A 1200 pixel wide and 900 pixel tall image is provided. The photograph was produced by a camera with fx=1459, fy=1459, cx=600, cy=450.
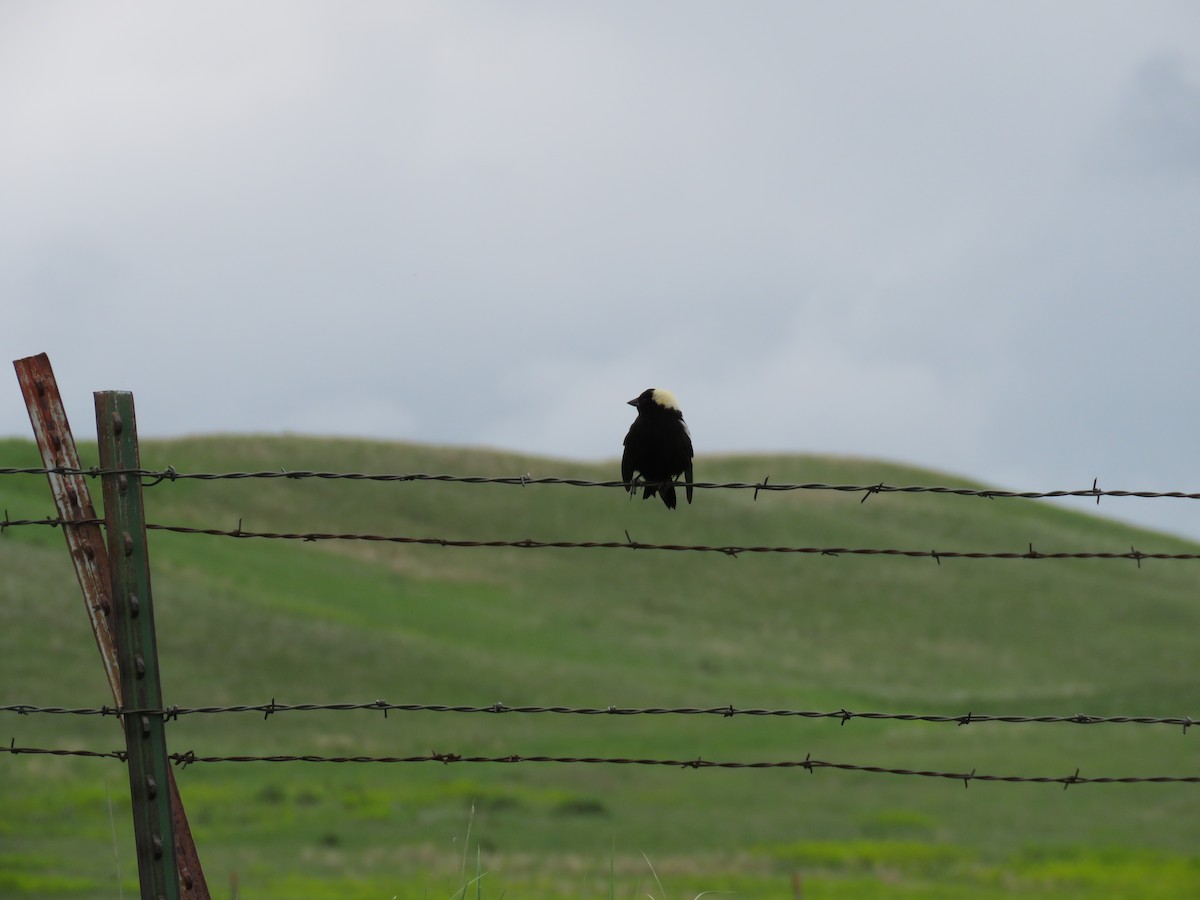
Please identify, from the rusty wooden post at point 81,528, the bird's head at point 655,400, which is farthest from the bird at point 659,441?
the rusty wooden post at point 81,528

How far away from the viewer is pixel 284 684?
4262 cm

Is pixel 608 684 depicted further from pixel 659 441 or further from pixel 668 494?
pixel 659 441

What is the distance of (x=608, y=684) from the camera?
1802 inches

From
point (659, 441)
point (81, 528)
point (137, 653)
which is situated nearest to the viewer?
point (137, 653)

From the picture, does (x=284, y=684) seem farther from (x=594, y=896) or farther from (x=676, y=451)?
(x=676, y=451)

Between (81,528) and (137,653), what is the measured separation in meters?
0.48

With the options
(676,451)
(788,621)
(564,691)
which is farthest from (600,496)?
(676,451)

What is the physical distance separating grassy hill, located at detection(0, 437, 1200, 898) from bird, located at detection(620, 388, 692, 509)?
222cm

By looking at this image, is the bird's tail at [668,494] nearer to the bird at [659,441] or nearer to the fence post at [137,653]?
the bird at [659,441]

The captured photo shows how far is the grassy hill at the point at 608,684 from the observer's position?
25.7 meters

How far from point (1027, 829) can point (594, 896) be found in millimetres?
11569

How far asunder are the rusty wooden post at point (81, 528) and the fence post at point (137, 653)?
0.07m

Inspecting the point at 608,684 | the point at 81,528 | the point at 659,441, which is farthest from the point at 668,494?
the point at 608,684

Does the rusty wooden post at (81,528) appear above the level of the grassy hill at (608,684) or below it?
above
